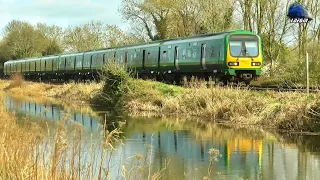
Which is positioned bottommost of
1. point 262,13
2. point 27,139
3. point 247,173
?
point 247,173

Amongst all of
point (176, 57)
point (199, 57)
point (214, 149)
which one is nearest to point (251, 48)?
point (199, 57)

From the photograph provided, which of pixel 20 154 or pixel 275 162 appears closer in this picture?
pixel 20 154

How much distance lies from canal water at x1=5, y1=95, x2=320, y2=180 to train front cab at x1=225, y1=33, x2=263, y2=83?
7.30 metres

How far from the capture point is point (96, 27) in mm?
62125

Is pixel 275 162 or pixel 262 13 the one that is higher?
pixel 262 13

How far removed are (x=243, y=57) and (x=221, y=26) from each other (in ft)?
40.0

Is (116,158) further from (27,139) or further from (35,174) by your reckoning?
(35,174)

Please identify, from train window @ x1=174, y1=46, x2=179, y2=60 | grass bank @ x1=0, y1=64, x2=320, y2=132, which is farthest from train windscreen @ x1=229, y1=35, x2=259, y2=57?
train window @ x1=174, y1=46, x2=179, y2=60

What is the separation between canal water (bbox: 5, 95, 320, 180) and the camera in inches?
386

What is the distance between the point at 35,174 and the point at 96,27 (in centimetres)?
5648

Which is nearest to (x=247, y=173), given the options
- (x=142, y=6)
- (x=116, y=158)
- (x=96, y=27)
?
(x=116, y=158)

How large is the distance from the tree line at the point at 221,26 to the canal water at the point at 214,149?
36.3 ft

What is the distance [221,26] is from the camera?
37.5 meters

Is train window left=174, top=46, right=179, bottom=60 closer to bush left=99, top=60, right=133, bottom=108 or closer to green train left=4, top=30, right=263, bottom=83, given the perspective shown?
green train left=4, top=30, right=263, bottom=83
